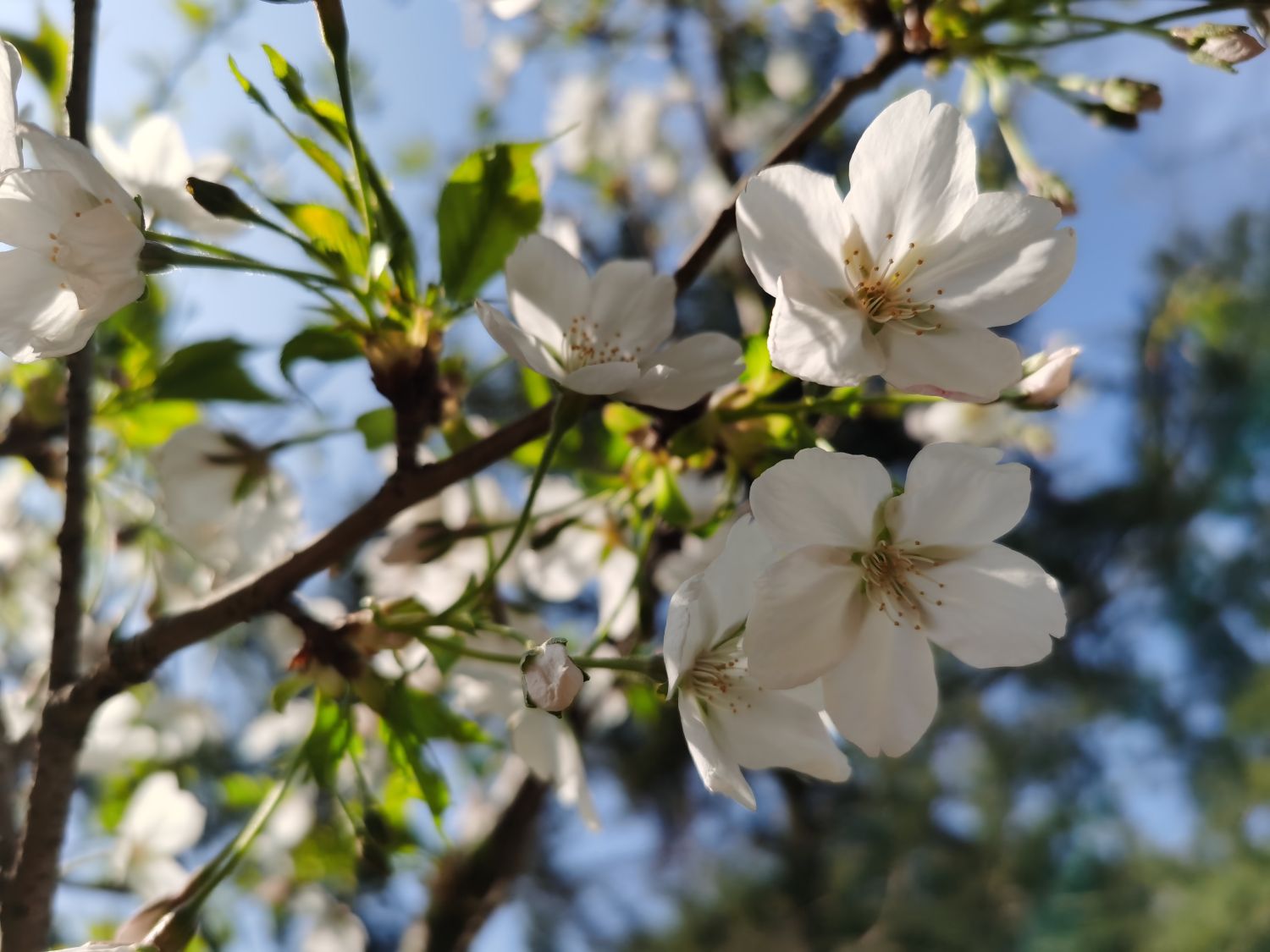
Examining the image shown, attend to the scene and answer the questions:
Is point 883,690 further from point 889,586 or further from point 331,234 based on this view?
point 331,234

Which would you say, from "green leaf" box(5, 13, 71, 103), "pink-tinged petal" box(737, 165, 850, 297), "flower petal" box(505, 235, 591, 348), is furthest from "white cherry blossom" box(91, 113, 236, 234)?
"pink-tinged petal" box(737, 165, 850, 297)

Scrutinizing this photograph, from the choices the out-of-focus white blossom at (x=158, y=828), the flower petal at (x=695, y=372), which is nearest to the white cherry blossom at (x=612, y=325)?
the flower petal at (x=695, y=372)

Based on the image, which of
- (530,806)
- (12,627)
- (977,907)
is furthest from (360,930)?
(977,907)

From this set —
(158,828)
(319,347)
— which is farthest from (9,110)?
(158,828)

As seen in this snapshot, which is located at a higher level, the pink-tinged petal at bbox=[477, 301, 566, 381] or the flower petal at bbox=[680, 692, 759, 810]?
the pink-tinged petal at bbox=[477, 301, 566, 381]

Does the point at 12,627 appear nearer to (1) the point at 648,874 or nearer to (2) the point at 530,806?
(2) the point at 530,806

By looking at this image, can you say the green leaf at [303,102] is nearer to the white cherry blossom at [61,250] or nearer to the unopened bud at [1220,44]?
the white cherry blossom at [61,250]

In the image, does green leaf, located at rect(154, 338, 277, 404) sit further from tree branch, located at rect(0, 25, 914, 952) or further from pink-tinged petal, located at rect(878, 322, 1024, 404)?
pink-tinged petal, located at rect(878, 322, 1024, 404)
